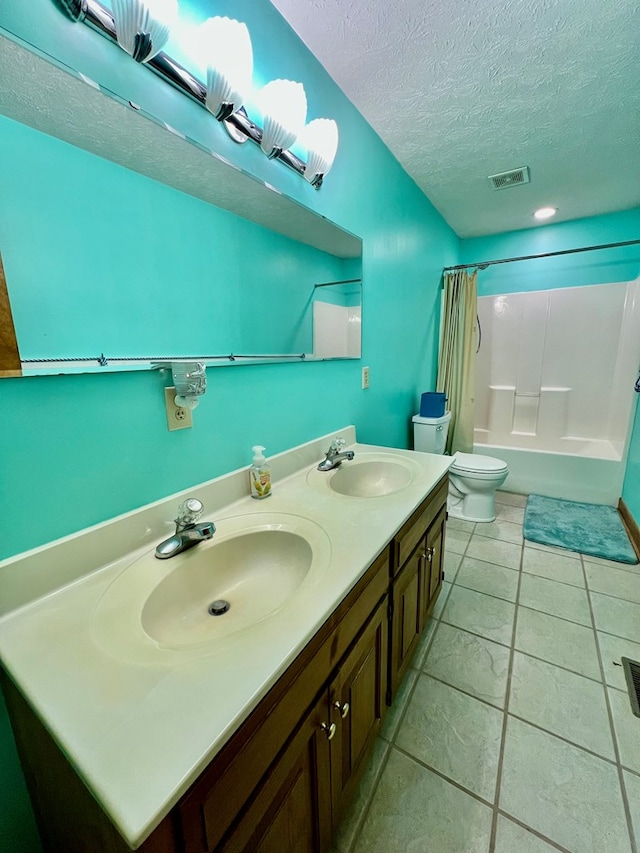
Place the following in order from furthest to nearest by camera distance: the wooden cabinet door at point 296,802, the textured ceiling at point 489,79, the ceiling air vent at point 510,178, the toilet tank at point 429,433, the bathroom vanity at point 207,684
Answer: the toilet tank at point 429,433, the ceiling air vent at point 510,178, the textured ceiling at point 489,79, the wooden cabinet door at point 296,802, the bathroom vanity at point 207,684

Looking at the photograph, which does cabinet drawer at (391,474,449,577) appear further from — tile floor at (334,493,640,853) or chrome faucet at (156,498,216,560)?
tile floor at (334,493,640,853)

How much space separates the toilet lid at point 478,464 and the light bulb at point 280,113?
1.98m

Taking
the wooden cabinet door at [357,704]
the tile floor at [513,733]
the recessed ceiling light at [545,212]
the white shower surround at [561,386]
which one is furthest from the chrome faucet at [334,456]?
the recessed ceiling light at [545,212]

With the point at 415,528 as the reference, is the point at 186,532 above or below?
above

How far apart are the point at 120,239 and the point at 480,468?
238 centimetres

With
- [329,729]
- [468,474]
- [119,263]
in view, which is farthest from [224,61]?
[468,474]

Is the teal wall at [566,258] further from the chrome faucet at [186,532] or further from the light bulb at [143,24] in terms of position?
the light bulb at [143,24]

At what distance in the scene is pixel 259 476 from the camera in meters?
1.06

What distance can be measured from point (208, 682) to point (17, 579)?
1.46 ft

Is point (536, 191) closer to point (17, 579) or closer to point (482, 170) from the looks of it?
point (482, 170)

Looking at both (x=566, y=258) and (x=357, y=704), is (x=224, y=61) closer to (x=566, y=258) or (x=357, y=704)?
(x=357, y=704)

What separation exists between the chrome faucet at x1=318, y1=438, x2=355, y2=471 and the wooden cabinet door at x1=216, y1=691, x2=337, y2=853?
76 cm

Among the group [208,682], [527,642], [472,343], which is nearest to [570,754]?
[527,642]

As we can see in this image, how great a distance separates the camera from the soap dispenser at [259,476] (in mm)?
1062
